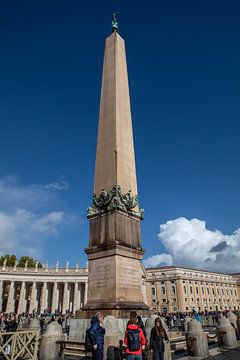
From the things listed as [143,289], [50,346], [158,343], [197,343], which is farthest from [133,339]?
[143,289]

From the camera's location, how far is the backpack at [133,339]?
5738 millimetres

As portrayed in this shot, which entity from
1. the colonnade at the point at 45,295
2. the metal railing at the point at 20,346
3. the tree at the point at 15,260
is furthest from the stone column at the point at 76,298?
the metal railing at the point at 20,346

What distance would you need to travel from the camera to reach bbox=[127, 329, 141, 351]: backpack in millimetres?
5738

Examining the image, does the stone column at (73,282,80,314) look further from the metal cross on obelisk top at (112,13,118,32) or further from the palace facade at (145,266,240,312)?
the metal cross on obelisk top at (112,13,118,32)

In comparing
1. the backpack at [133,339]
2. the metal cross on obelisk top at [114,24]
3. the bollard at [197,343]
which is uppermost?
the metal cross on obelisk top at [114,24]

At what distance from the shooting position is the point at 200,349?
8.96 m

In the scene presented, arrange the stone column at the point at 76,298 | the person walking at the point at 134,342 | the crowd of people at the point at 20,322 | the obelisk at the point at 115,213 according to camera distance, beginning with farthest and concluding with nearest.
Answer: the stone column at the point at 76,298, the crowd of people at the point at 20,322, the obelisk at the point at 115,213, the person walking at the point at 134,342

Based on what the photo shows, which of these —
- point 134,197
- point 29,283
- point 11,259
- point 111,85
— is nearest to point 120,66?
point 111,85

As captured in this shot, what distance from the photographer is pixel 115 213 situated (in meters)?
11.3

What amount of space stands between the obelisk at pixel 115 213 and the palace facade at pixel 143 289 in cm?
4337

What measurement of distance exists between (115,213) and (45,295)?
6863 centimetres

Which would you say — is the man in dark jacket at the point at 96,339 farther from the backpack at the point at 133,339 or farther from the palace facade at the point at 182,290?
the palace facade at the point at 182,290

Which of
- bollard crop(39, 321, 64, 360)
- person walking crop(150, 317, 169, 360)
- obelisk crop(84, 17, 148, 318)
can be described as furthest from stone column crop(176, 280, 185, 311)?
person walking crop(150, 317, 169, 360)

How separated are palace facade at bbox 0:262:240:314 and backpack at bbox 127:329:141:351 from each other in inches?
1908
